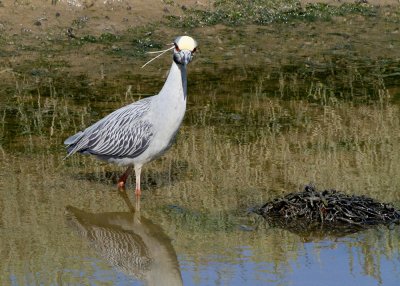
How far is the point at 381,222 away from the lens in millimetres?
8695

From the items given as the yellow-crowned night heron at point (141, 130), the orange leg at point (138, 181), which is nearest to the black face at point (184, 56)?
the yellow-crowned night heron at point (141, 130)

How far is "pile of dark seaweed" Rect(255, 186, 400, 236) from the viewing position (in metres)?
8.68

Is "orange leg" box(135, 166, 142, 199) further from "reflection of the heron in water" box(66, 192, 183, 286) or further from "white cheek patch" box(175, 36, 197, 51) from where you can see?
"white cheek patch" box(175, 36, 197, 51)

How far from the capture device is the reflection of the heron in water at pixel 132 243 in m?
7.68

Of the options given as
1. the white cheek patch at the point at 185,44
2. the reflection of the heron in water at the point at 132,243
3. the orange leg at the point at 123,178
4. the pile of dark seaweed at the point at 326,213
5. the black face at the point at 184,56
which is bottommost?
the reflection of the heron in water at the point at 132,243

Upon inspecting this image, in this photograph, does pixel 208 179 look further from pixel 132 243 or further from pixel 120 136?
pixel 132 243

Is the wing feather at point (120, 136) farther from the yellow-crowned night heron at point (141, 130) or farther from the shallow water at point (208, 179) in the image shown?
the shallow water at point (208, 179)

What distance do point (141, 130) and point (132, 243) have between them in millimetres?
1247

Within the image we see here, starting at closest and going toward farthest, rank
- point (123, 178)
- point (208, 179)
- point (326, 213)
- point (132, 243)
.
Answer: point (132, 243), point (326, 213), point (123, 178), point (208, 179)

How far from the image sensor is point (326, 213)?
877 centimetres

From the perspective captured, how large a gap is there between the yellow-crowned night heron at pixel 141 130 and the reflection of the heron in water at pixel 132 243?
1.28 feet

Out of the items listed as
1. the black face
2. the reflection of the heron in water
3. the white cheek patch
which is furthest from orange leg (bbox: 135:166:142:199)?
the white cheek patch

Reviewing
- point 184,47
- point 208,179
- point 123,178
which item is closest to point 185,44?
point 184,47

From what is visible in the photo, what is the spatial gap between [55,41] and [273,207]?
6063 mm
